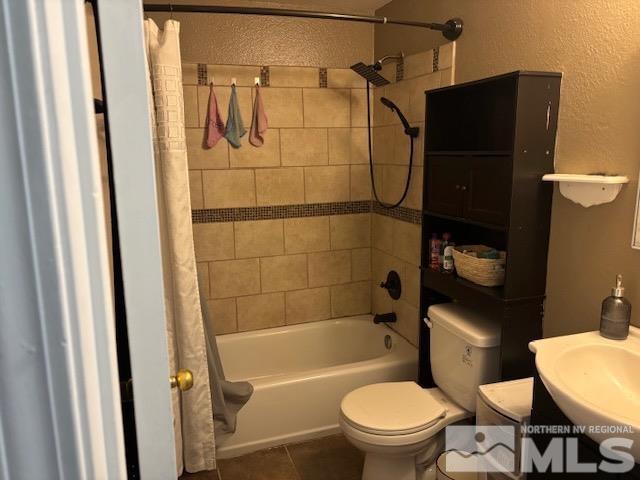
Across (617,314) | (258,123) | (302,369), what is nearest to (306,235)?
(258,123)

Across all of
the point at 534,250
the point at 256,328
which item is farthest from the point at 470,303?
the point at 256,328

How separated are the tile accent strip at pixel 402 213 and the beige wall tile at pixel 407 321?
526 mm

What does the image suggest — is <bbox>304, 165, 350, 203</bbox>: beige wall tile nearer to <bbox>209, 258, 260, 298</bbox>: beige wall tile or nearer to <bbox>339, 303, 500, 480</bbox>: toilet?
<bbox>209, 258, 260, 298</bbox>: beige wall tile

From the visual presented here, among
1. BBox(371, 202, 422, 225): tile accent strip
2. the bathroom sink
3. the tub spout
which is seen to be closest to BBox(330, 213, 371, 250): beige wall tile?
BBox(371, 202, 422, 225): tile accent strip

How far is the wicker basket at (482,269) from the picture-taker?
1.95m

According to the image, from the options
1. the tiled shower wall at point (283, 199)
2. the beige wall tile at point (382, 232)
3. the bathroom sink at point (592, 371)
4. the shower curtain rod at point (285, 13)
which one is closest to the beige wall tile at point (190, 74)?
the tiled shower wall at point (283, 199)

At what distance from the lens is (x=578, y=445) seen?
1.31m

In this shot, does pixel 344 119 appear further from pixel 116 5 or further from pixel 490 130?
pixel 116 5

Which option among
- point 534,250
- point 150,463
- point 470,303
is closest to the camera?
point 150,463

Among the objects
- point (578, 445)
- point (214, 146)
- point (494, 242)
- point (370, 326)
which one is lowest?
point (370, 326)

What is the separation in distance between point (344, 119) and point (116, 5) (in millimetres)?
2772

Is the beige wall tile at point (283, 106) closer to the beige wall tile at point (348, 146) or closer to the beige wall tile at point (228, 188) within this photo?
the beige wall tile at point (348, 146)

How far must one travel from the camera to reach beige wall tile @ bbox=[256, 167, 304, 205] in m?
3.06

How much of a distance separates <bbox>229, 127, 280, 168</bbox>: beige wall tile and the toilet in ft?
4.59
